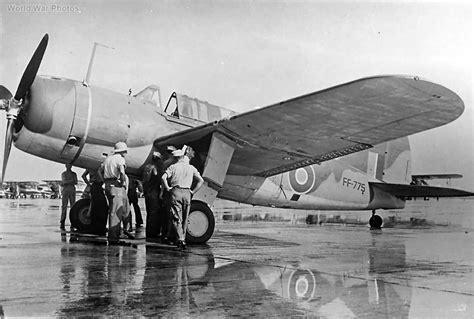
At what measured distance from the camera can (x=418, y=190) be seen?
13500 millimetres

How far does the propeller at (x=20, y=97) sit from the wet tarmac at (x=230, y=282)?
2.37 m

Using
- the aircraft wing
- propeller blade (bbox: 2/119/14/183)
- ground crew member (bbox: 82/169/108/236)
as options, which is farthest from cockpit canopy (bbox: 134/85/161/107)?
propeller blade (bbox: 2/119/14/183)

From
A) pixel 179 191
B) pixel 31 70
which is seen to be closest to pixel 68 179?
pixel 31 70

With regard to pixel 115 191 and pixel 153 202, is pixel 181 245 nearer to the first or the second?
pixel 115 191

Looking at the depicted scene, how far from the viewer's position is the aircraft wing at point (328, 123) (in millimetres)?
6586

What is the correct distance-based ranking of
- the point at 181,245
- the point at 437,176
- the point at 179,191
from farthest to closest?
the point at 437,176 < the point at 179,191 < the point at 181,245

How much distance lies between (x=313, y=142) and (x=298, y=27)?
2.12 metres

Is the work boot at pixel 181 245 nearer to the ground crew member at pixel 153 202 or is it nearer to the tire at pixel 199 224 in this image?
the tire at pixel 199 224

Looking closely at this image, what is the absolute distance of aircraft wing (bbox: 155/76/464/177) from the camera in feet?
21.6

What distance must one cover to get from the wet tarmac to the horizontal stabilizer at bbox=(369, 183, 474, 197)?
20.8 feet

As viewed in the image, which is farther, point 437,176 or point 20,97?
point 437,176

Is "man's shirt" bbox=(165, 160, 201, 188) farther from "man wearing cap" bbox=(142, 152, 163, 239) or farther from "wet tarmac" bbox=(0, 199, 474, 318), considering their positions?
"man wearing cap" bbox=(142, 152, 163, 239)

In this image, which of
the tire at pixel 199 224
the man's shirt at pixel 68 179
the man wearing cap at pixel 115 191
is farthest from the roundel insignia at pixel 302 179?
the man's shirt at pixel 68 179

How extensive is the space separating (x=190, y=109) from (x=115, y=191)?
3.02 metres
